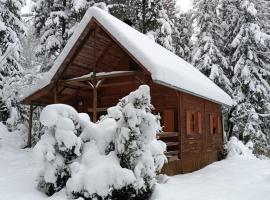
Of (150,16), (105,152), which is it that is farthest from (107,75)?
(150,16)

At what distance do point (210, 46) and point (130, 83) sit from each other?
52.9ft

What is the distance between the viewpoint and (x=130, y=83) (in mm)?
18281

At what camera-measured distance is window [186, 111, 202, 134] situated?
17955 mm

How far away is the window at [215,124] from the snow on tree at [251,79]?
5207 millimetres

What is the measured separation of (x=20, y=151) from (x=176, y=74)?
421 inches

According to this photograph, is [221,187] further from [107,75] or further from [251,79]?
[251,79]

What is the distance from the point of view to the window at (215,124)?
22897 millimetres

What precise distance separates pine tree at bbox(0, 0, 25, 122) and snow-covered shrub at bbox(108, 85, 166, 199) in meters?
16.5

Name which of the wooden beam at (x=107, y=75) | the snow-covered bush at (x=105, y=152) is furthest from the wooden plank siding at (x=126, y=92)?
the snow-covered bush at (x=105, y=152)

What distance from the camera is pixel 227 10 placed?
113ft

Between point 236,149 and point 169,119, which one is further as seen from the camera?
point 236,149

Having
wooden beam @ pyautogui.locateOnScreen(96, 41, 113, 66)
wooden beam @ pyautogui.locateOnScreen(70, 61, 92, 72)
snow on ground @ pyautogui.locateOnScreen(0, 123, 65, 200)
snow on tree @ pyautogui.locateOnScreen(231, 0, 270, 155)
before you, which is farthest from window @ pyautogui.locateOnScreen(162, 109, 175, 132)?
snow on tree @ pyautogui.locateOnScreen(231, 0, 270, 155)

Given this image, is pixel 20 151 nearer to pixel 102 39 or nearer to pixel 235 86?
pixel 102 39

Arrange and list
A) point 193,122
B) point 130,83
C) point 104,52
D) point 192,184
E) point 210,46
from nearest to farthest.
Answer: point 192,184 < point 130,83 < point 104,52 < point 193,122 < point 210,46
